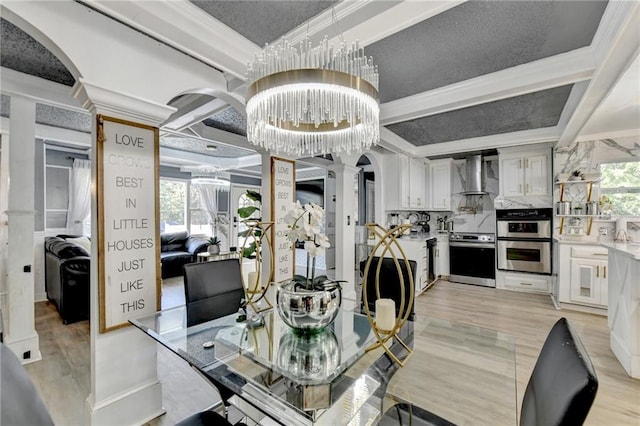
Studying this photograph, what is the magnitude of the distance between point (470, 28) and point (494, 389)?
232 centimetres

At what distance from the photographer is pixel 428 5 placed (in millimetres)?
1691

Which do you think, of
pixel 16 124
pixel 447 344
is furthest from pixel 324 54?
pixel 16 124

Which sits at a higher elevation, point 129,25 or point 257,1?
point 257,1

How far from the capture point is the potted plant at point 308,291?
4.72 ft

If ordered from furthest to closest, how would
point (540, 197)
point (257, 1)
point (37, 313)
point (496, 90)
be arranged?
1. point (540, 197)
2. point (37, 313)
3. point (496, 90)
4. point (257, 1)

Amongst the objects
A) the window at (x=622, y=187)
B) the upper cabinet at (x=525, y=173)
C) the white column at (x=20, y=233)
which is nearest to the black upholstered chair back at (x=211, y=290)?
the white column at (x=20, y=233)

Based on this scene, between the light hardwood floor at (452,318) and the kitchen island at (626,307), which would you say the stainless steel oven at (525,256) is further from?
the kitchen island at (626,307)

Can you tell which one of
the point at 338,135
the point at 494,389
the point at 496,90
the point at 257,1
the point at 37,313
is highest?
the point at 257,1

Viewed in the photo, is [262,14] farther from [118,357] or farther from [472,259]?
[472,259]

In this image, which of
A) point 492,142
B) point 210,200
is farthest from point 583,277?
point 210,200

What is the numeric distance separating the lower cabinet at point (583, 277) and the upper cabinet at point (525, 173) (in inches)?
48.6

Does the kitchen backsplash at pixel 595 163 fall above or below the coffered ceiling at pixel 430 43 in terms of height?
below

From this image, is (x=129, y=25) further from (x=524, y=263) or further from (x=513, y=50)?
(x=524, y=263)

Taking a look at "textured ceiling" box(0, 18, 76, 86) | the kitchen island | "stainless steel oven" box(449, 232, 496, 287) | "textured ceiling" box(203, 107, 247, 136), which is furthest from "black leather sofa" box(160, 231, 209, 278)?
the kitchen island
